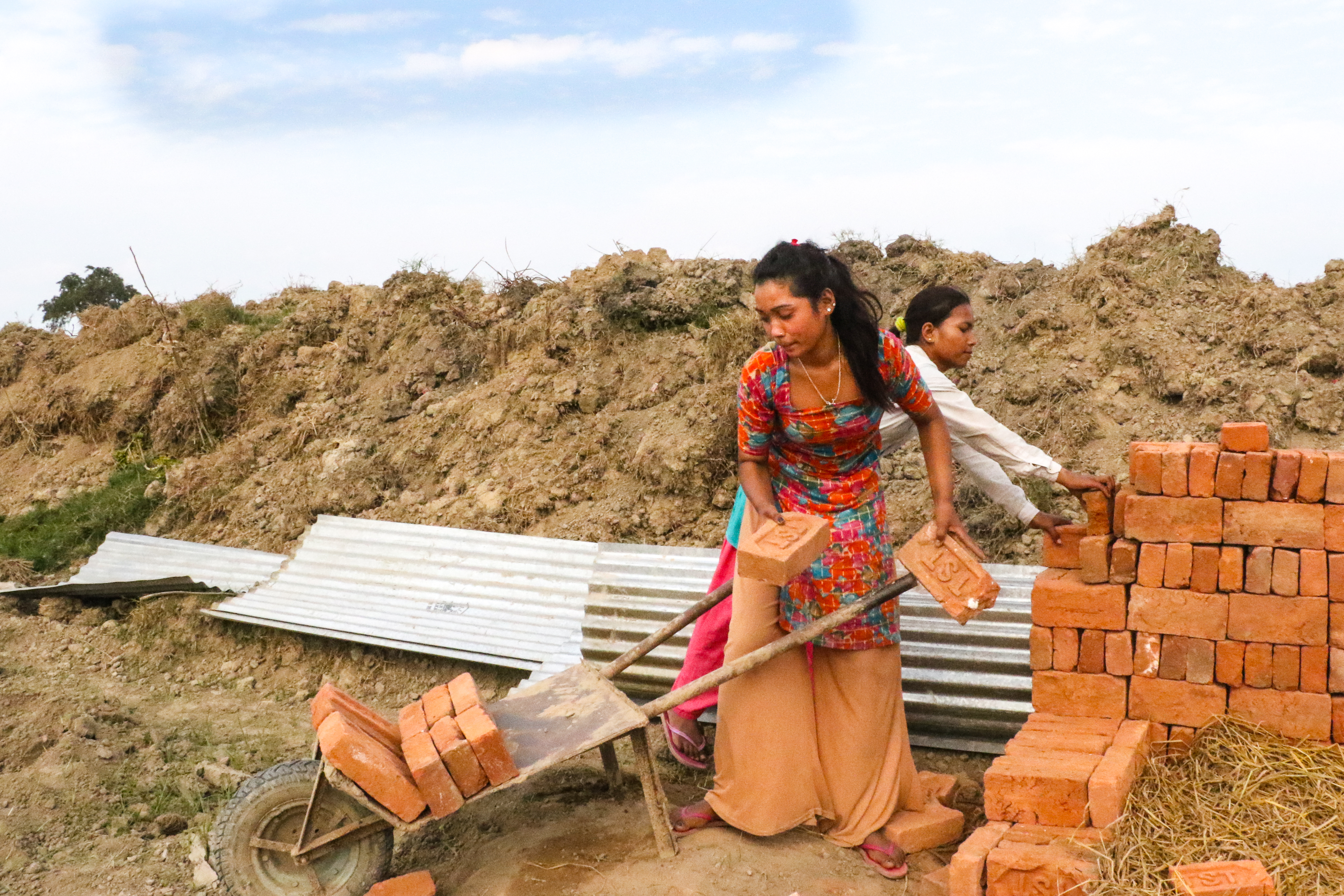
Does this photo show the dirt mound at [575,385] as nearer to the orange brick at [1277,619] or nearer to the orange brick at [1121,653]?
the orange brick at [1121,653]

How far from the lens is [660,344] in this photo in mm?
9227

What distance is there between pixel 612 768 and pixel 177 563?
480 cm

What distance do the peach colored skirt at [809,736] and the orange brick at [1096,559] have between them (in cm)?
71

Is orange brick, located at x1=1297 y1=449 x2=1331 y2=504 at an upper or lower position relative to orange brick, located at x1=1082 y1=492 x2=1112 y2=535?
upper

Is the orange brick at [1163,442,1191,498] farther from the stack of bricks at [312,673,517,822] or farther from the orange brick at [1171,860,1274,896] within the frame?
the stack of bricks at [312,673,517,822]

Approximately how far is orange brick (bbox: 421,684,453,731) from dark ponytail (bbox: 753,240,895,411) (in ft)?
5.74

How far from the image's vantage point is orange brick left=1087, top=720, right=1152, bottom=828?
9.96 feet

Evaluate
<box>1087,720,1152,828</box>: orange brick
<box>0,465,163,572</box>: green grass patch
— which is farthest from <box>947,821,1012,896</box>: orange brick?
<box>0,465,163,572</box>: green grass patch

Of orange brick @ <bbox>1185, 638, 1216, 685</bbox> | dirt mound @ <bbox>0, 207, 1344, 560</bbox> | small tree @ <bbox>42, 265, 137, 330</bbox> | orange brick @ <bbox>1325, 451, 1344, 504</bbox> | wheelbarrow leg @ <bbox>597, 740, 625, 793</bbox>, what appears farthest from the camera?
small tree @ <bbox>42, 265, 137, 330</bbox>

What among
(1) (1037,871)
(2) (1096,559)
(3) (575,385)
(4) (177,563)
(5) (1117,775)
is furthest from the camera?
(3) (575,385)

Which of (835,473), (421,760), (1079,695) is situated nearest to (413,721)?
(421,760)

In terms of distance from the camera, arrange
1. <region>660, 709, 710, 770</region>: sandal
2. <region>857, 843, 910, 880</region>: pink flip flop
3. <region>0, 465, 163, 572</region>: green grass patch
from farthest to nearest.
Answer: <region>0, 465, 163, 572</region>: green grass patch < <region>660, 709, 710, 770</region>: sandal < <region>857, 843, 910, 880</region>: pink flip flop

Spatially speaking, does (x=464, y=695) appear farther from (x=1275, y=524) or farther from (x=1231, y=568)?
(x=1275, y=524)

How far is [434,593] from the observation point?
22.0 feet
